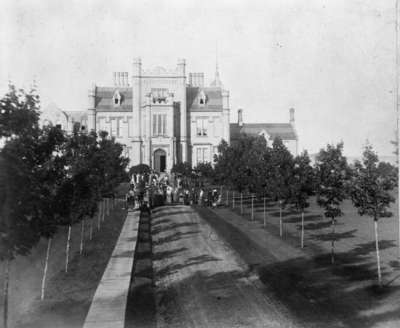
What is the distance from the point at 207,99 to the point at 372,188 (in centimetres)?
5954

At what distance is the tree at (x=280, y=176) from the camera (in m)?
27.3

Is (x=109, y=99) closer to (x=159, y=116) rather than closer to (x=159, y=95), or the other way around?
(x=159, y=95)

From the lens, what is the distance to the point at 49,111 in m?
77.4

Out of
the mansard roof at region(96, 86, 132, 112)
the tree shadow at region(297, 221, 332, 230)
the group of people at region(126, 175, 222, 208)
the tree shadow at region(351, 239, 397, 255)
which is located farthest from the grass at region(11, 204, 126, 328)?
the mansard roof at region(96, 86, 132, 112)

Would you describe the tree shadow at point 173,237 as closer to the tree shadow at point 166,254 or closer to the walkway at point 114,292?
the walkway at point 114,292

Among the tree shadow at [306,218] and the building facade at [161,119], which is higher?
the building facade at [161,119]

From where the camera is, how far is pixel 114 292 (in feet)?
53.0

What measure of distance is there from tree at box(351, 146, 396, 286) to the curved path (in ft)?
16.1

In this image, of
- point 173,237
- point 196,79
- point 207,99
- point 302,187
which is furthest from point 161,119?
point 302,187

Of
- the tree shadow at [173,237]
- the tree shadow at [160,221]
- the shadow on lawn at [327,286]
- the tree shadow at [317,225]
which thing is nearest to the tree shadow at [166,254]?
the tree shadow at [173,237]

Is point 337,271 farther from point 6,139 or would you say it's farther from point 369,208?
point 6,139

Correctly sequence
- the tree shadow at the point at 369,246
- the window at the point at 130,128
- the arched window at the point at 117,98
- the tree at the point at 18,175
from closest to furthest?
1. the tree at the point at 18,175
2. the tree shadow at the point at 369,246
3. the window at the point at 130,128
4. the arched window at the point at 117,98

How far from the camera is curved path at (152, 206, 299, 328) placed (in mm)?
13242

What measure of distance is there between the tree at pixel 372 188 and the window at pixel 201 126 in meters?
55.3
